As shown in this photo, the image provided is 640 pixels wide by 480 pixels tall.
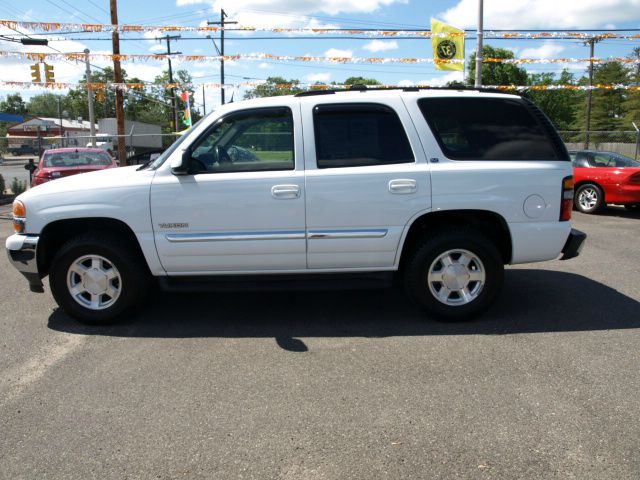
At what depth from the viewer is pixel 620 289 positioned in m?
6.10

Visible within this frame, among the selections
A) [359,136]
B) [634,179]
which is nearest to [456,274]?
[359,136]

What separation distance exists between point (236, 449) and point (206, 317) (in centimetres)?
239

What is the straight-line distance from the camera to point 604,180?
11938 millimetres

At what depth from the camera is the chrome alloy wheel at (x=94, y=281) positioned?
5008 mm

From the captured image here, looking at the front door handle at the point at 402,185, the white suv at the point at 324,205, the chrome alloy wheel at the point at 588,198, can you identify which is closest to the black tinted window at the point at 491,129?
the white suv at the point at 324,205

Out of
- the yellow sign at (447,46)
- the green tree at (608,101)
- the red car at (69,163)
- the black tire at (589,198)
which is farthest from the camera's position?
the green tree at (608,101)

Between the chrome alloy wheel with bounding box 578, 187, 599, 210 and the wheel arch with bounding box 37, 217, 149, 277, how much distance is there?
10430mm

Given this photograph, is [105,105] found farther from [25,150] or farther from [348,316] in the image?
[348,316]

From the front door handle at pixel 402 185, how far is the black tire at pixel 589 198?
899 centimetres

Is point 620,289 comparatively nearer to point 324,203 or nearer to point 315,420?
point 324,203

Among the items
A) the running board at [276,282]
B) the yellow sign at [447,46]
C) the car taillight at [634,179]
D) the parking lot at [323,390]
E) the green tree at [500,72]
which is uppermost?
the green tree at [500,72]

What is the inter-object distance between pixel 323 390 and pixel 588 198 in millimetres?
10643

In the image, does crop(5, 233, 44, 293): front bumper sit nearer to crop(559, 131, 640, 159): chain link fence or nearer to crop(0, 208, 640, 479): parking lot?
crop(0, 208, 640, 479): parking lot

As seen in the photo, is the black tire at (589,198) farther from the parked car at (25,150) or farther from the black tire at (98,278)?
the parked car at (25,150)
